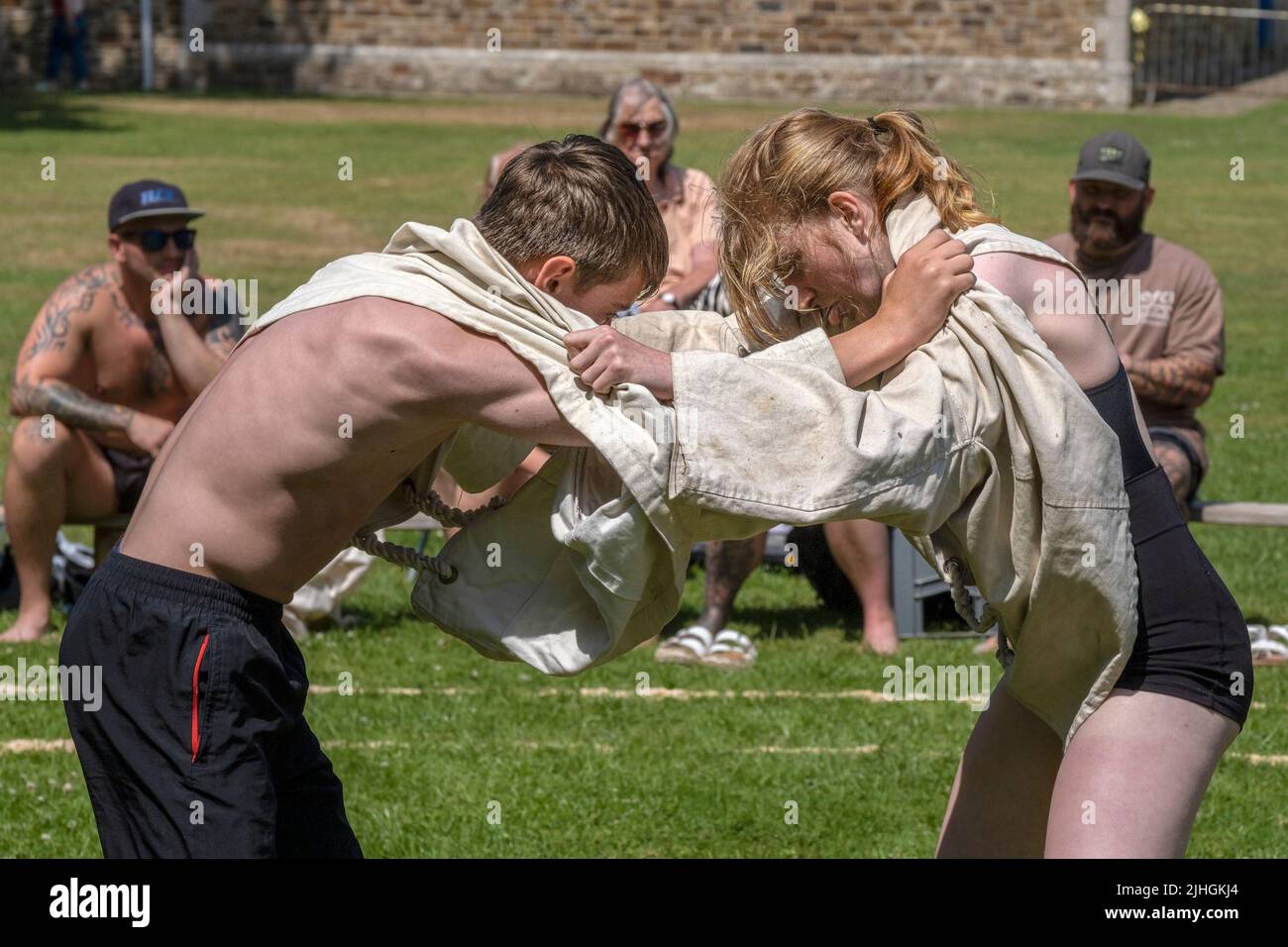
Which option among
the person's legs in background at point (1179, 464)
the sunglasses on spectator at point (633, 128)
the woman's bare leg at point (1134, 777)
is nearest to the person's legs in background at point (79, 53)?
the sunglasses on spectator at point (633, 128)

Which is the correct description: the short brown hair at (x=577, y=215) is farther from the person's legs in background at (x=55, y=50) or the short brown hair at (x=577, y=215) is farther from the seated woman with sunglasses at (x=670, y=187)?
the person's legs in background at (x=55, y=50)

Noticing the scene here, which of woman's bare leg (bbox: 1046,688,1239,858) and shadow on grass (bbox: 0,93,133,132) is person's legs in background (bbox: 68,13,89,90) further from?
woman's bare leg (bbox: 1046,688,1239,858)

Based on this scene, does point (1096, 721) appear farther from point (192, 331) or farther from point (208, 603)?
point (192, 331)

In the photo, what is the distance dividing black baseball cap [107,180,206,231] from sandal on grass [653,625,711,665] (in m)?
2.63

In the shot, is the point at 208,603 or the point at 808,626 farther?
the point at 808,626

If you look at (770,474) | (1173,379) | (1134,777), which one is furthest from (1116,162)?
(770,474)

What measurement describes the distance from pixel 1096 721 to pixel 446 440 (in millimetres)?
1280

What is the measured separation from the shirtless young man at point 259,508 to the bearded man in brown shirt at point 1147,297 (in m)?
4.79

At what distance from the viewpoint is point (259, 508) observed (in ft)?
10.2

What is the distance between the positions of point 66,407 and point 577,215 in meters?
4.83

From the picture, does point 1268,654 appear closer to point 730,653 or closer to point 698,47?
point 730,653

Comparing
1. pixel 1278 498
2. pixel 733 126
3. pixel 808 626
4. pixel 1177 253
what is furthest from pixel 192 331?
pixel 733 126

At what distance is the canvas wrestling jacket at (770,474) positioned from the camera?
2855 mm
